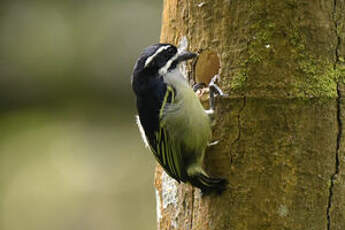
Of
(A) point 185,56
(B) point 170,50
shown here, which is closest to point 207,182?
(A) point 185,56

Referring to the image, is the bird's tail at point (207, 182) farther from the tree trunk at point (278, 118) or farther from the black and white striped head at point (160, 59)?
the black and white striped head at point (160, 59)

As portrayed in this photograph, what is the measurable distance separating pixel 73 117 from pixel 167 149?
130 inches

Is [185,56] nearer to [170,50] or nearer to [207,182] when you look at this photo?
[170,50]

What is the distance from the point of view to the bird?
3.68 metres

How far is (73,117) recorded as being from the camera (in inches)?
270

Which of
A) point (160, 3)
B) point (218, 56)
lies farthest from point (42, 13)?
point (218, 56)

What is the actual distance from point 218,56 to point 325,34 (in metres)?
0.65

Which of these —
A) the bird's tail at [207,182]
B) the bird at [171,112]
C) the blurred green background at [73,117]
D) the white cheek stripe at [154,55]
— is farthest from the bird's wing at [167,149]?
the blurred green background at [73,117]

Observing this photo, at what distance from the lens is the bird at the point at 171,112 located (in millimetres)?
3680

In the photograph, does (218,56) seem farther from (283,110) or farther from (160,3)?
(160,3)

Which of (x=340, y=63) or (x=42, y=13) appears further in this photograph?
(x=42, y=13)

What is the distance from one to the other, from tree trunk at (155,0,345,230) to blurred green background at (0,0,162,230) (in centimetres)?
305

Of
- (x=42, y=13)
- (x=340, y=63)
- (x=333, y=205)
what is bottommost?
(x=333, y=205)

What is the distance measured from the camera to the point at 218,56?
3652mm
